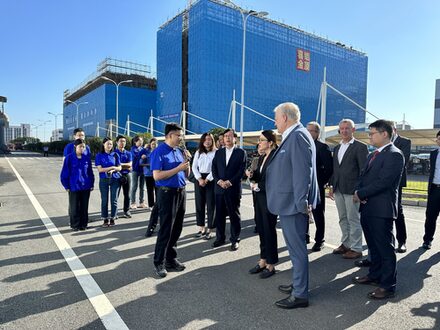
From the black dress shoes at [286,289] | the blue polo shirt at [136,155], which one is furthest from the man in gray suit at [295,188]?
the blue polo shirt at [136,155]

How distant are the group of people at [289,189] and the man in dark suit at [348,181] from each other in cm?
1

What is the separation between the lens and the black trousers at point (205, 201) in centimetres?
622

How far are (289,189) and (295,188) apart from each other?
103 mm

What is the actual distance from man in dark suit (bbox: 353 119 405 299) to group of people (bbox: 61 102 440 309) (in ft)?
0.04

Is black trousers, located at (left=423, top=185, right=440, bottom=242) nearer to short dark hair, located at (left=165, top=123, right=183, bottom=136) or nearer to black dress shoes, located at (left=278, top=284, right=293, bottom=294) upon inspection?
black dress shoes, located at (left=278, top=284, right=293, bottom=294)

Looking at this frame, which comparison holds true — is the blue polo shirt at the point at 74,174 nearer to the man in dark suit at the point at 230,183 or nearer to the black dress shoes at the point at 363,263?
the man in dark suit at the point at 230,183

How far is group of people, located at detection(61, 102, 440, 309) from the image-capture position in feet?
11.3

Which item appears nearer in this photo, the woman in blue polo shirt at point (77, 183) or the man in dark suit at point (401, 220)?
the man in dark suit at point (401, 220)

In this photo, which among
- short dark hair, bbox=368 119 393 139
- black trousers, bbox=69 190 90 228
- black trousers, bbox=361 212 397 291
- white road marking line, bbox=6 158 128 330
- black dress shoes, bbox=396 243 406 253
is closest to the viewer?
white road marking line, bbox=6 158 128 330

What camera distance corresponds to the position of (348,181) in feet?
16.4

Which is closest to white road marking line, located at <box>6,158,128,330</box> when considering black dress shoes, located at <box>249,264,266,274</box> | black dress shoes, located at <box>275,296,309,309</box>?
black dress shoes, located at <box>275,296,309,309</box>

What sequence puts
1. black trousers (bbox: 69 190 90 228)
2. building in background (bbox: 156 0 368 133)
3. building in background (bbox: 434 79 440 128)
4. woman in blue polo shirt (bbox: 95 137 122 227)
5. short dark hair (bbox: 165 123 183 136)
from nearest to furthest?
1. short dark hair (bbox: 165 123 183 136)
2. black trousers (bbox: 69 190 90 228)
3. woman in blue polo shirt (bbox: 95 137 122 227)
4. building in background (bbox: 156 0 368 133)
5. building in background (bbox: 434 79 440 128)

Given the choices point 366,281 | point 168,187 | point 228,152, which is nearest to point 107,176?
point 228,152

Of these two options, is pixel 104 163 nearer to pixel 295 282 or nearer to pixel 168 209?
pixel 168 209
